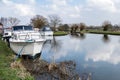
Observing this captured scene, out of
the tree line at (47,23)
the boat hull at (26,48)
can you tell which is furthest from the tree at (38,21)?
the boat hull at (26,48)

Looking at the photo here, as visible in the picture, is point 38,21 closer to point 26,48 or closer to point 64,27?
point 64,27

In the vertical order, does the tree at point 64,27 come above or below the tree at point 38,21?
below

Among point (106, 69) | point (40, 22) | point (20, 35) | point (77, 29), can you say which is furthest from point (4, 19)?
point (106, 69)

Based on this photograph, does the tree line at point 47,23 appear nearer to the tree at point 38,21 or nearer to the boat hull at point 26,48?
the tree at point 38,21

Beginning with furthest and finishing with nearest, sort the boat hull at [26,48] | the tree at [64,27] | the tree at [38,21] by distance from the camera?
the tree at [64,27] → the tree at [38,21] → the boat hull at [26,48]

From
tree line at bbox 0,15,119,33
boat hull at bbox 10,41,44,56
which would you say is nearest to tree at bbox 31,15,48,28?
tree line at bbox 0,15,119,33

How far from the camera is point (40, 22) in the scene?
345 ft

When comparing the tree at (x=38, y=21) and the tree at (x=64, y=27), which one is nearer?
the tree at (x=38, y=21)

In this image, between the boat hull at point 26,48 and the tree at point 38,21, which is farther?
the tree at point 38,21

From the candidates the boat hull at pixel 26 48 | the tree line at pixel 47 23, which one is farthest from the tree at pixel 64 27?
the boat hull at pixel 26 48

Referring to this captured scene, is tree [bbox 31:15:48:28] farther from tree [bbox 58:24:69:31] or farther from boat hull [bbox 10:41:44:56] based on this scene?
boat hull [bbox 10:41:44:56]

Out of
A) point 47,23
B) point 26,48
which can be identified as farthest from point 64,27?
point 26,48

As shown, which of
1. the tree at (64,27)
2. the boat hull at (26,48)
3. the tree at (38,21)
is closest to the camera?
the boat hull at (26,48)

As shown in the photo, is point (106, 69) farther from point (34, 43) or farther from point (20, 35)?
point (20, 35)
